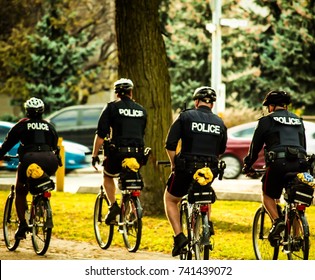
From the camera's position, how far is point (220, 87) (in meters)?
23.5

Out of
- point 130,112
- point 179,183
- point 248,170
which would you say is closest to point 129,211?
point 130,112

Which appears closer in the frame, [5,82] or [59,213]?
[59,213]

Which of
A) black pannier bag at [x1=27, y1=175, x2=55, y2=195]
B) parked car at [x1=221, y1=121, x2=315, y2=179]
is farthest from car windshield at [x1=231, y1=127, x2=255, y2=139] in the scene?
black pannier bag at [x1=27, y1=175, x2=55, y2=195]

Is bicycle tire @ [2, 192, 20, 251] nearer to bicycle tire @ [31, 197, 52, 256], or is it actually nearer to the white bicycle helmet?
bicycle tire @ [31, 197, 52, 256]

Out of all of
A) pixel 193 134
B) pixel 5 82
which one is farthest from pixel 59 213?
pixel 5 82

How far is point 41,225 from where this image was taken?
36.0ft

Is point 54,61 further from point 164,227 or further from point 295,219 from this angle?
point 295,219

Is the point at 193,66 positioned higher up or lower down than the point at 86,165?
higher up

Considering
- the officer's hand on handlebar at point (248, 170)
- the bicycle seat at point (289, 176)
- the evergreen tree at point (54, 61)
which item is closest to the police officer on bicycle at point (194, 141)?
the officer's hand on handlebar at point (248, 170)

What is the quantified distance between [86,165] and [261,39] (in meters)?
15.4

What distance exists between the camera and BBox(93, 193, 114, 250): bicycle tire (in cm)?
1193

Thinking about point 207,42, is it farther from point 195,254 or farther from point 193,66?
point 195,254

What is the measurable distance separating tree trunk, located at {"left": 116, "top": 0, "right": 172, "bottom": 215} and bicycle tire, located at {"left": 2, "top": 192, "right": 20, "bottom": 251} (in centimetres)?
351

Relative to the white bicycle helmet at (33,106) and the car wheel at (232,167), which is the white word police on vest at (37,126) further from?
the car wheel at (232,167)
